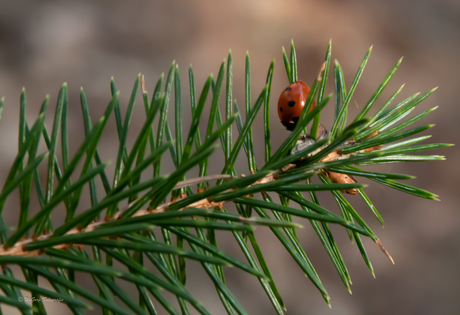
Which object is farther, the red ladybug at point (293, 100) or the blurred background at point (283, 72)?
the blurred background at point (283, 72)

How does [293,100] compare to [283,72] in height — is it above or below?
below

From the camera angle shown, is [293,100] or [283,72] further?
[283,72]

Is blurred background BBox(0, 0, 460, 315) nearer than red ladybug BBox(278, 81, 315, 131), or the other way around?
red ladybug BBox(278, 81, 315, 131)

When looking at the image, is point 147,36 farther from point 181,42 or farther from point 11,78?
point 11,78
